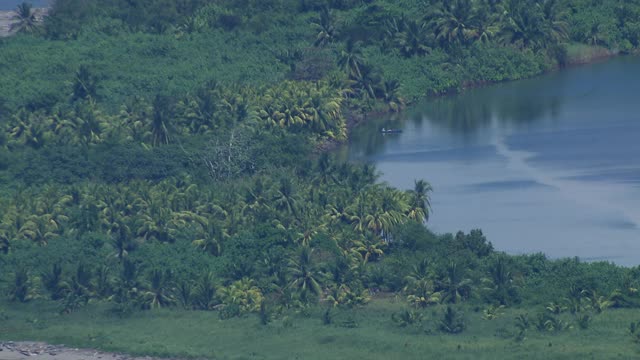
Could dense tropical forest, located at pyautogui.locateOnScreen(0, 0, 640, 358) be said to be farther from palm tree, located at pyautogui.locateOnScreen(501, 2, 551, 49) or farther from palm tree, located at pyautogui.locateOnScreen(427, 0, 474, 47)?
palm tree, located at pyautogui.locateOnScreen(501, 2, 551, 49)

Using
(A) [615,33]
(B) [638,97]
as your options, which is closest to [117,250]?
(B) [638,97]

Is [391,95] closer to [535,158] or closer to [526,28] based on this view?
[526,28]

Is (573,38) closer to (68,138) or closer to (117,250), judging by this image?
(68,138)

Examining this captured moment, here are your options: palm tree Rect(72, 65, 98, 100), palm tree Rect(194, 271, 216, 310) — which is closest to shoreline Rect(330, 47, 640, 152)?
palm tree Rect(72, 65, 98, 100)

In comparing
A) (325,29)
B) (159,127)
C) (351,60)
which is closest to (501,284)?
(159,127)

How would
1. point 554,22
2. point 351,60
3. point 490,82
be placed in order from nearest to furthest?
point 351,60 → point 490,82 → point 554,22

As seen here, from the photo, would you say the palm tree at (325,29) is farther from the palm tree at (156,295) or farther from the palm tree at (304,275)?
the palm tree at (156,295)
